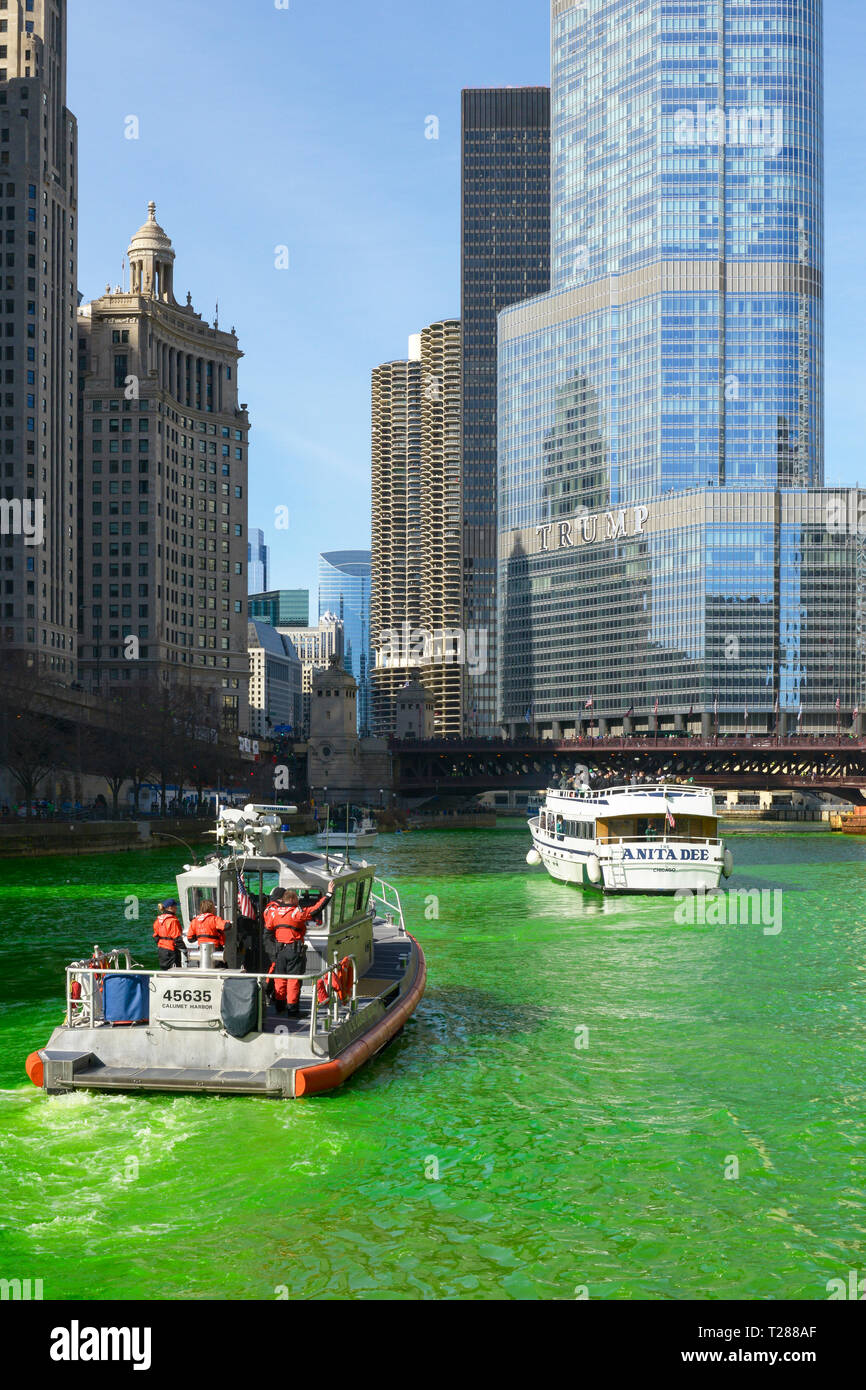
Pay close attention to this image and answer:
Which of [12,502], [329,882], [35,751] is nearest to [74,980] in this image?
[329,882]

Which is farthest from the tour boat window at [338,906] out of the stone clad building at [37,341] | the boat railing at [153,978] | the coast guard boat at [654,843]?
the stone clad building at [37,341]

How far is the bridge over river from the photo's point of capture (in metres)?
166

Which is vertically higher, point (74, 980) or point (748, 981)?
point (74, 980)

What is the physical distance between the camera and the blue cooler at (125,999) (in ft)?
77.6

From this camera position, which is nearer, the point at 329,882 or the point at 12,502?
the point at 329,882

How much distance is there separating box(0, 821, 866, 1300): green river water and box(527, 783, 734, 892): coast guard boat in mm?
25599

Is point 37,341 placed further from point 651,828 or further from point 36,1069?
point 36,1069

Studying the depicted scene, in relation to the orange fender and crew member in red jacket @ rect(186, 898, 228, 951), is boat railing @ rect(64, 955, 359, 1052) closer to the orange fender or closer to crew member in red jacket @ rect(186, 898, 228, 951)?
the orange fender

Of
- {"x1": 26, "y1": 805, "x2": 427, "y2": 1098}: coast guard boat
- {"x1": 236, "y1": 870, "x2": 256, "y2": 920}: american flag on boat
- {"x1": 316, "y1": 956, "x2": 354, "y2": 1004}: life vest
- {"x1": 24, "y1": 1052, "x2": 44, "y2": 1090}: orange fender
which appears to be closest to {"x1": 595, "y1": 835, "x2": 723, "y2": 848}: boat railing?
{"x1": 26, "y1": 805, "x2": 427, "y2": 1098}: coast guard boat

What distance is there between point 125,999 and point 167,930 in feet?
6.09

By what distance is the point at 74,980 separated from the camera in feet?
81.1

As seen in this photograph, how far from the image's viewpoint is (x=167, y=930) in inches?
995
